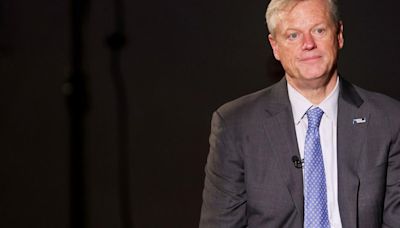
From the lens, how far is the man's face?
5.15ft

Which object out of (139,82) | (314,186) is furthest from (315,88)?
(139,82)

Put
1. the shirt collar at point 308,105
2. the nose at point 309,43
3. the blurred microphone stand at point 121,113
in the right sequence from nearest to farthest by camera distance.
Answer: the nose at point 309,43
the shirt collar at point 308,105
the blurred microphone stand at point 121,113

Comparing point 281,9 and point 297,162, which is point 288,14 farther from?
point 297,162

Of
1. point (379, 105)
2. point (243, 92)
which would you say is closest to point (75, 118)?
point (243, 92)

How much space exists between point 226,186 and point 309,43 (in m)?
0.47

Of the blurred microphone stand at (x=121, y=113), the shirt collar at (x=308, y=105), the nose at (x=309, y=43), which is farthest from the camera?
the blurred microphone stand at (x=121, y=113)

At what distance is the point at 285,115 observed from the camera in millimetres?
1670

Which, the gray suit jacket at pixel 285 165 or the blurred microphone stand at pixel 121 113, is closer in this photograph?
the gray suit jacket at pixel 285 165

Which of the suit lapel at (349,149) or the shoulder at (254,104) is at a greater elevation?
the shoulder at (254,104)

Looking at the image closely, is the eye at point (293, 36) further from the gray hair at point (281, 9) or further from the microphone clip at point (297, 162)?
the microphone clip at point (297, 162)

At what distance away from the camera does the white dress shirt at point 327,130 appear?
162cm

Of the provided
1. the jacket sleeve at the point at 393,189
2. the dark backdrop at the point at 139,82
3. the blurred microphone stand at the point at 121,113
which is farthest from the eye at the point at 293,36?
the blurred microphone stand at the point at 121,113

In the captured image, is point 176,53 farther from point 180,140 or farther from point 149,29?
point 180,140

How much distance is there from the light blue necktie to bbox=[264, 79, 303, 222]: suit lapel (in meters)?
0.02
